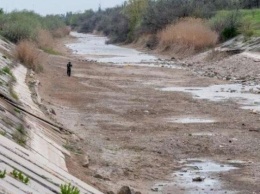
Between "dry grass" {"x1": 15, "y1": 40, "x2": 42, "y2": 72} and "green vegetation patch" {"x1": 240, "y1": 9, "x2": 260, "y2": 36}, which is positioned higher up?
"dry grass" {"x1": 15, "y1": 40, "x2": 42, "y2": 72}

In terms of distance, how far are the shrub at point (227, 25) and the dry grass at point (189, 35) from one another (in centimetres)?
53

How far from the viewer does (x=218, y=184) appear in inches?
526

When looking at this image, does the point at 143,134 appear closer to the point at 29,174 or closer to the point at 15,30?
the point at 29,174

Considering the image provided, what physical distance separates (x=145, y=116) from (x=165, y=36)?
43.1 metres

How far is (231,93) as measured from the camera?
29781mm

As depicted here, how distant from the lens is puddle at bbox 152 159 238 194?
13094 mm

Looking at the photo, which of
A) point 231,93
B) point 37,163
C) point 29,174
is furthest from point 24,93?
point 29,174

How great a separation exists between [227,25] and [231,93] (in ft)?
93.9

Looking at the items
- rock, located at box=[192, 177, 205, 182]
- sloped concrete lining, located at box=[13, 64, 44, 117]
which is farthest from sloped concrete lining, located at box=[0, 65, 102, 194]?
sloped concrete lining, located at box=[13, 64, 44, 117]

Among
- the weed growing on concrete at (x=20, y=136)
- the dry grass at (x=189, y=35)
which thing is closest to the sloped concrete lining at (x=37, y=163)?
the weed growing on concrete at (x=20, y=136)

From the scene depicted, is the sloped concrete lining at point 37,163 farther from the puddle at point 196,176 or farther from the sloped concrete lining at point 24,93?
the sloped concrete lining at point 24,93

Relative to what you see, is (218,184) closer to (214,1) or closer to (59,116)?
(59,116)

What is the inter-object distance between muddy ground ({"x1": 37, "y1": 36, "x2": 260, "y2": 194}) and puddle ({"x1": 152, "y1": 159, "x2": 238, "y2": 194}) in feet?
0.27

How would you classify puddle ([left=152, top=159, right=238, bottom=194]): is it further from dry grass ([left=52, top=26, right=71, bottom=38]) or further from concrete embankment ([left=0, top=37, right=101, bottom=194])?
dry grass ([left=52, top=26, right=71, bottom=38])
